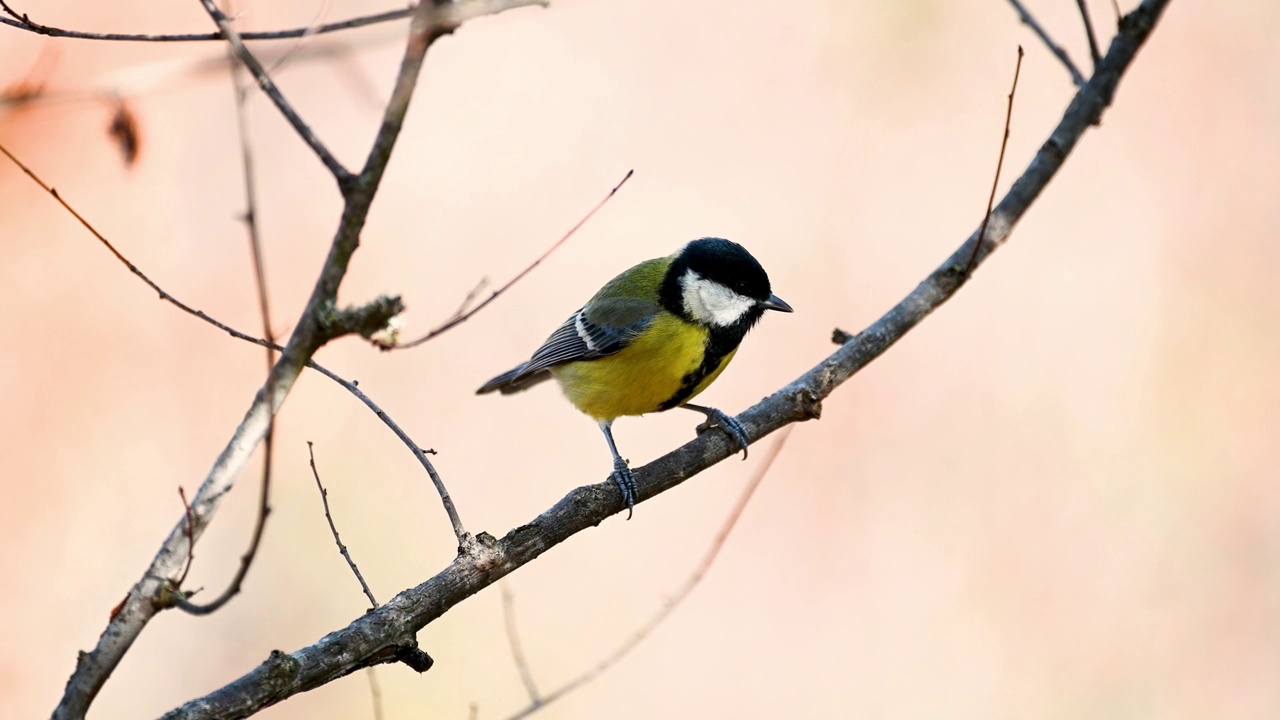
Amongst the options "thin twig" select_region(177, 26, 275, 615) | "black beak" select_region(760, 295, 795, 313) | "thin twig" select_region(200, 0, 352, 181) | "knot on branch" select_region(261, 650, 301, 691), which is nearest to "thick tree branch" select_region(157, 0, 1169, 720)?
"knot on branch" select_region(261, 650, 301, 691)

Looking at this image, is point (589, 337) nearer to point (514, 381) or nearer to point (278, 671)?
point (514, 381)

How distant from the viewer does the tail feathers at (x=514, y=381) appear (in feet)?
13.6

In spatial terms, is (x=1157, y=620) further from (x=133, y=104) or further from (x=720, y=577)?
(x=133, y=104)

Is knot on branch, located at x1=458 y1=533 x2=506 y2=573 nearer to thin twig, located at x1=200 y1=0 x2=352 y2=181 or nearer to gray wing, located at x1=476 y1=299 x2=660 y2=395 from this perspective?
thin twig, located at x1=200 y1=0 x2=352 y2=181

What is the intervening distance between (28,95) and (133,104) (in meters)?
0.43

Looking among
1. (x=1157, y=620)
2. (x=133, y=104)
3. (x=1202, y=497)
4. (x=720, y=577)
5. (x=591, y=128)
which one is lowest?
(x=1157, y=620)

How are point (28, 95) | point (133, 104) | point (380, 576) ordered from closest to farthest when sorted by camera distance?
point (28, 95) < point (133, 104) < point (380, 576)

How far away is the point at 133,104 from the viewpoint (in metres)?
2.22

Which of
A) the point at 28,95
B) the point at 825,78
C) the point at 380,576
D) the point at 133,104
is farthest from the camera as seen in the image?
the point at 825,78

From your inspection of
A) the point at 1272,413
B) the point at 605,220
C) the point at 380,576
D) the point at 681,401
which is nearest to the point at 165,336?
the point at 380,576

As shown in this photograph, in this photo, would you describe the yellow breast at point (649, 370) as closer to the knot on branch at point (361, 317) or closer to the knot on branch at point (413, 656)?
the knot on branch at point (413, 656)

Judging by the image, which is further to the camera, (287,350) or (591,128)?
(591,128)

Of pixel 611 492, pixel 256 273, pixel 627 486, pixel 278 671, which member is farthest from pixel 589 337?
pixel 256 273

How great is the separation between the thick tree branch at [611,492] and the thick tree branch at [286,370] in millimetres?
196
